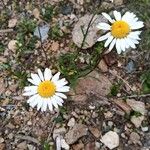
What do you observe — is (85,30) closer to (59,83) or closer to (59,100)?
(59,83)

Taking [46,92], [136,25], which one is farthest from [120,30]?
[46,92]

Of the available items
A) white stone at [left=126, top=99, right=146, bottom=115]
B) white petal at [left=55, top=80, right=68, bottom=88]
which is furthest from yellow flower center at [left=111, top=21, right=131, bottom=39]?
white stone at [left=126, top=99, right=146, bottom=115]

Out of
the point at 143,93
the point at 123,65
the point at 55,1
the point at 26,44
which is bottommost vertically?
the point at 143,93

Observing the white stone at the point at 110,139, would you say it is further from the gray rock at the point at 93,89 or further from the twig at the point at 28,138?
the twig at the point at 28,138

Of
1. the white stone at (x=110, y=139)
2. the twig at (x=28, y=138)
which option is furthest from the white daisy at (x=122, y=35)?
the twig at (x=28, y=138)

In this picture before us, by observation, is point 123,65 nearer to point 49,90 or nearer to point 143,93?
point 143,93

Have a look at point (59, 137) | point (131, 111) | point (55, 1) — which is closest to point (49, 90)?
point (59, 137)
